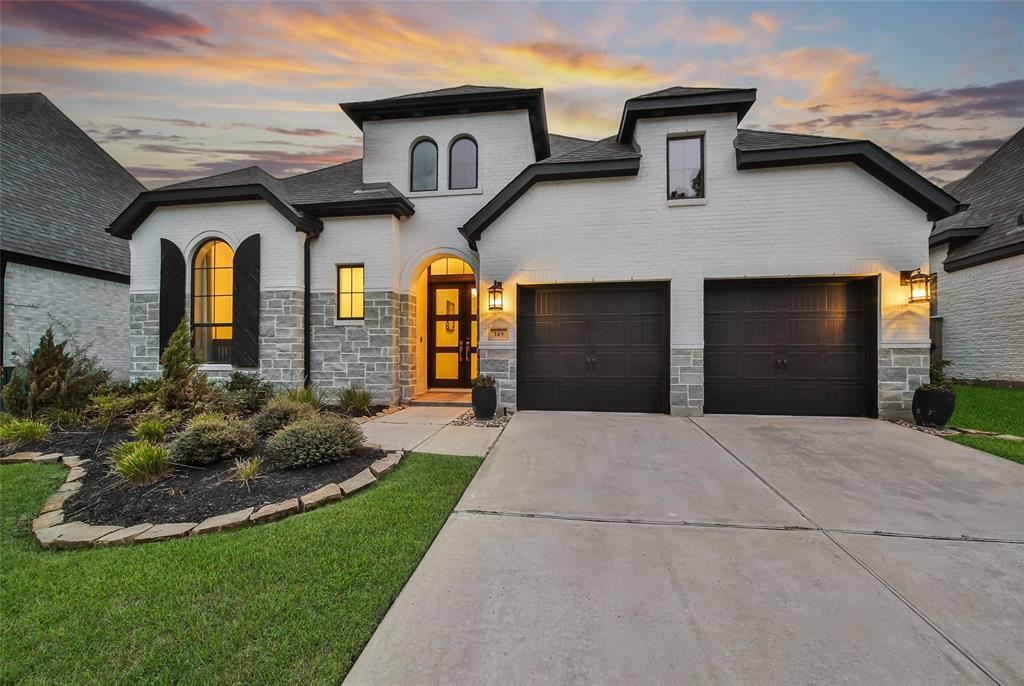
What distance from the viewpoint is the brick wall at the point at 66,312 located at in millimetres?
8922

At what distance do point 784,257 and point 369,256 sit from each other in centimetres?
857

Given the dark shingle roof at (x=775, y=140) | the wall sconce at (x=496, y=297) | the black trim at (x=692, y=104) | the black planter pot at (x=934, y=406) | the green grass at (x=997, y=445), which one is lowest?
the green grass at (x=997, y=445)

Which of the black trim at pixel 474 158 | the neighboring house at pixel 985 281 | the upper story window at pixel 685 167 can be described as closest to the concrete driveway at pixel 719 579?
the upper story window at pixel 685 167

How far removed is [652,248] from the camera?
7.31 meters

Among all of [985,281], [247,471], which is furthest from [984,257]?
[247,471]

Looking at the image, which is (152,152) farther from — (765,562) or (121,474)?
(765,562)

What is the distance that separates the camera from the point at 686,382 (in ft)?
23.7

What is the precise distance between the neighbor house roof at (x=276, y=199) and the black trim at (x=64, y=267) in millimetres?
2170

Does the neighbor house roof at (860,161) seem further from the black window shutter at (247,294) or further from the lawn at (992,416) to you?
the black window shutter at (247,294)

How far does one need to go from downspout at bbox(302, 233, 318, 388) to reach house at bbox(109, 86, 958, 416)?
4 centimetres

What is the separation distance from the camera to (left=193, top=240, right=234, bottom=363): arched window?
352 inches

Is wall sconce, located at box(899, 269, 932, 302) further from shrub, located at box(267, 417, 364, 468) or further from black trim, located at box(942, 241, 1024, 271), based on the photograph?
shrub, located at box(267, 417, 364, 468)

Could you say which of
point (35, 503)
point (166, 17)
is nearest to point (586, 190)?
point (35, 503)

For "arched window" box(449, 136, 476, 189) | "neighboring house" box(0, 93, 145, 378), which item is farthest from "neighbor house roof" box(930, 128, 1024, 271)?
"neighboring house" box(0, 93, 145, 378)
